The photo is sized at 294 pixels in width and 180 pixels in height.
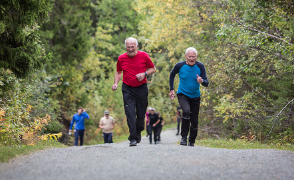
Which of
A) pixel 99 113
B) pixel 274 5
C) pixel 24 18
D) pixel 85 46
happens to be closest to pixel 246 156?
pixel 24 18

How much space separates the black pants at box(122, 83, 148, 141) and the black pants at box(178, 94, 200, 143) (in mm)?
923

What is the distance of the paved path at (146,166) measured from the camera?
181 inches

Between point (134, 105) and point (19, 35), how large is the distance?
329 cm

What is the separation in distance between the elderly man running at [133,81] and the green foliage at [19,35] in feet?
7.76

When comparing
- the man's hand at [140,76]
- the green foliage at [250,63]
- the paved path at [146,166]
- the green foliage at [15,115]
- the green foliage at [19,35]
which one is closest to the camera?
the paved path at [146,166]

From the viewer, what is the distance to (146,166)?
199 inches

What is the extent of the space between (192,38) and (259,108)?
28.7ft

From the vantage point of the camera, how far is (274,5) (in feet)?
39.9

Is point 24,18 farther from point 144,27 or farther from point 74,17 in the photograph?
point 144,27

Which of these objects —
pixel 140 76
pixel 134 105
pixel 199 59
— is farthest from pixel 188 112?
pixel 199 59

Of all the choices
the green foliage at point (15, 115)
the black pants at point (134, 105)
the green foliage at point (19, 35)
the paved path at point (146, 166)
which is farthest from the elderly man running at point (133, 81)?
the green foliage at point (15, 115)

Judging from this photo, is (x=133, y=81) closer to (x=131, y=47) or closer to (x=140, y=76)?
(x=140, y=76)

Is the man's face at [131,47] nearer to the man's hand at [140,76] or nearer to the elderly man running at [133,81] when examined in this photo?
the elderly man running at [133,81]

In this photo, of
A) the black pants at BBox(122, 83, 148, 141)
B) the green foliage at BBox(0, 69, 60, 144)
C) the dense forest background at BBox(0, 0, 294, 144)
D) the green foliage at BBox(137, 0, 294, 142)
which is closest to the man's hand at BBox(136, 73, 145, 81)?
the black pants at BBox(122, 83, 148, 141)
